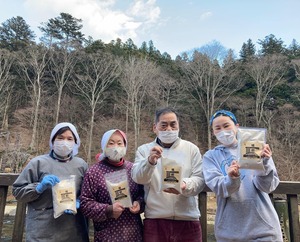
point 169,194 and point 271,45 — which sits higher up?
point 271,45

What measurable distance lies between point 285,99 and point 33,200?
33.6 metres

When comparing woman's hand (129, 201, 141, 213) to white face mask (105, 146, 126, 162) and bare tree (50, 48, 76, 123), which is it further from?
bare tree (50, 48, 76, 123)

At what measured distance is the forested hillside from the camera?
101ft

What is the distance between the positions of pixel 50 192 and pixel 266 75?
32.6m

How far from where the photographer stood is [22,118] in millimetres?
31750

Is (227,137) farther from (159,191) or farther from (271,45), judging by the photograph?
(271,45)

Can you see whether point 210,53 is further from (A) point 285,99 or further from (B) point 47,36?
(B) point 47,36

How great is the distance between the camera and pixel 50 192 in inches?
94.8

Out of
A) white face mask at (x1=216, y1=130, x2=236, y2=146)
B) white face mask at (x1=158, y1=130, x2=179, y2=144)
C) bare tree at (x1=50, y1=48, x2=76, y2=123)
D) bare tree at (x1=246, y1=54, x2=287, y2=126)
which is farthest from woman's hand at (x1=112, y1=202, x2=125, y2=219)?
bare tree at (x1=50, y1=48, x2=76, y2=123)

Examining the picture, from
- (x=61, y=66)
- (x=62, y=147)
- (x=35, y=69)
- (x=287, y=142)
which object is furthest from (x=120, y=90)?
(x=62, y=147)

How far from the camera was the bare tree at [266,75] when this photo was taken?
3094 cm

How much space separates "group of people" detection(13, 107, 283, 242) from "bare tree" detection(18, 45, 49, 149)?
97.8 ft

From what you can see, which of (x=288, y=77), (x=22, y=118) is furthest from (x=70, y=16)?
(x=288, y=77)

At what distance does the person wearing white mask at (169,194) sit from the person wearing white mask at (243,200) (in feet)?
0.54
